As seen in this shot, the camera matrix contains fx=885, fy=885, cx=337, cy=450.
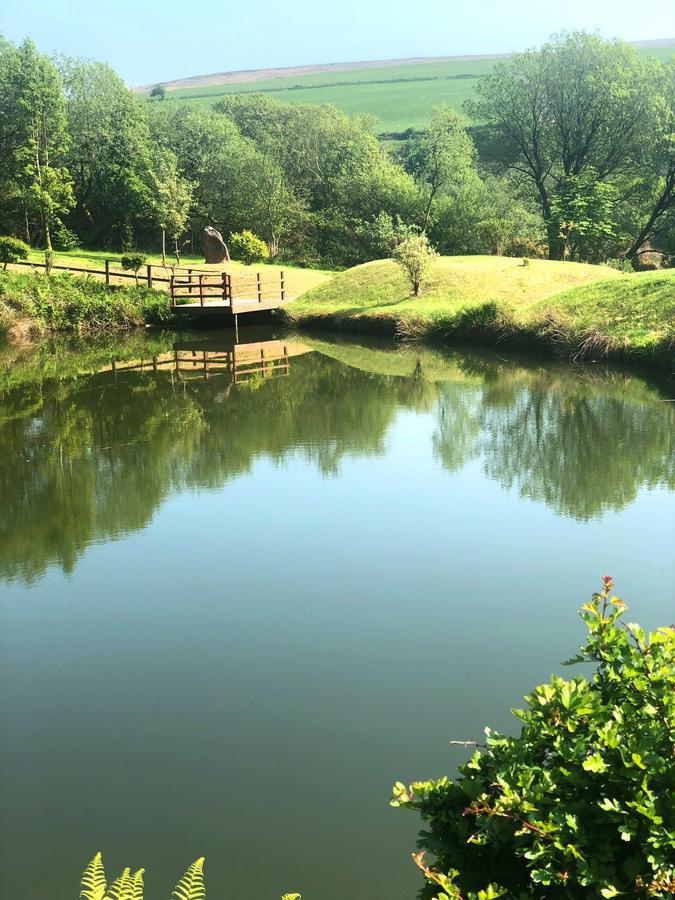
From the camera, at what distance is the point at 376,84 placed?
320ft

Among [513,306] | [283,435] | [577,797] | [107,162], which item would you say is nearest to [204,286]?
[513,306]

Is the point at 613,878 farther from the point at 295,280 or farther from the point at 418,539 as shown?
the point at 295,280

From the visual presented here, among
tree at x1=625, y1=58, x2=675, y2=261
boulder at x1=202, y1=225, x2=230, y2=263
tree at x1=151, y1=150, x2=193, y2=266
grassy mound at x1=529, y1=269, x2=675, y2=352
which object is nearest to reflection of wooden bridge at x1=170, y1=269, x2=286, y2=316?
tree at x1=151, y1=150, x2=193, y2=266

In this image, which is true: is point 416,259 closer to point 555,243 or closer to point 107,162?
point 555,243

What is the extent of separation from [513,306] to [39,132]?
24669 mm

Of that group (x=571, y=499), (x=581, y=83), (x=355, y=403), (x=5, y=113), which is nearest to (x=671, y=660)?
(x=571, y=499)

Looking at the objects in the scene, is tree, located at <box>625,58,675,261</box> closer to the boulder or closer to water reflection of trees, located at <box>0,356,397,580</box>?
the boulder

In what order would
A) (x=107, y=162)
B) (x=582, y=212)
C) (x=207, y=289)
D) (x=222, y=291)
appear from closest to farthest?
(x=222, y=291) → (x=207, y=289) → (x=582, y=212) → (x=107, y=162)

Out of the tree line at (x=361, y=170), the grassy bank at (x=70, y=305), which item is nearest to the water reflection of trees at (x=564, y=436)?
the grassy bank at (x=70, y=305)

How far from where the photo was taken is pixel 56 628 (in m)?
7.77

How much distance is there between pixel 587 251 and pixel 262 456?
25.1 metres

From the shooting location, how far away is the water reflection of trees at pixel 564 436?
1175 centimetres

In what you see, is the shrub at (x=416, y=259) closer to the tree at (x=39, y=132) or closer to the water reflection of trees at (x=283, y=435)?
the water reflection of trees at (x=283, y=435)

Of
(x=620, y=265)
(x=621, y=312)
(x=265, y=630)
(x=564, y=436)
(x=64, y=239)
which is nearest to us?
(x=265, y=630)
